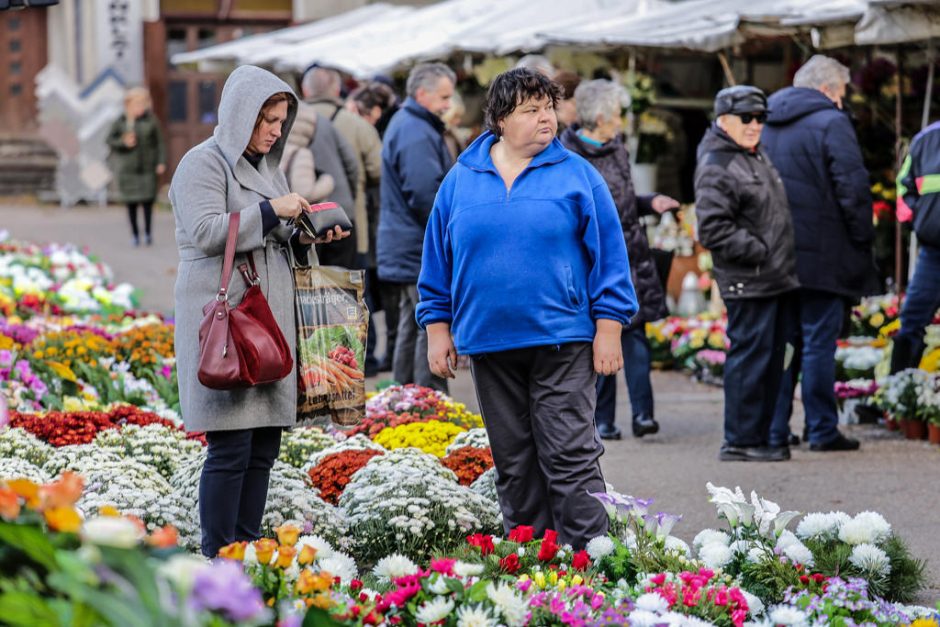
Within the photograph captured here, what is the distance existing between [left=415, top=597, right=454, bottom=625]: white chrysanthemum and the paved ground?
2.06 metres

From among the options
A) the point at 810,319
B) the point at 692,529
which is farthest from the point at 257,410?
the point at 810,319

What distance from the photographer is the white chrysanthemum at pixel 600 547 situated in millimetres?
4484

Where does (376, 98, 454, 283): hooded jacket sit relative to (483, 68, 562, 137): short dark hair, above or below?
below

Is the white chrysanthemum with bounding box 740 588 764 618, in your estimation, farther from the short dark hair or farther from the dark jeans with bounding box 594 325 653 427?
the dark jeans with bounding box 594 325 653 427

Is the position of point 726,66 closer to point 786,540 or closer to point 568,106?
point 568,106

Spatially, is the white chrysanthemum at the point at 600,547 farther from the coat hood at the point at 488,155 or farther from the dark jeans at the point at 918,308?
the dark jeans at the point at 918,308

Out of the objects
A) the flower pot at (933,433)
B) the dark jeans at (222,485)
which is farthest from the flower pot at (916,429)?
the dark jeans at (222,485)

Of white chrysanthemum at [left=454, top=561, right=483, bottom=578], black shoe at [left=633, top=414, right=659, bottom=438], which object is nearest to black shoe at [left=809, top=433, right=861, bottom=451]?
black shoe at [left=633, top=414, right=659, bottom=438]

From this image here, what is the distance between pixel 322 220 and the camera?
16.3 ft

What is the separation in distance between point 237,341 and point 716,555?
1.48 meters

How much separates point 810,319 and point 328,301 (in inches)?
142

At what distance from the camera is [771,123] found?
7.93 meters

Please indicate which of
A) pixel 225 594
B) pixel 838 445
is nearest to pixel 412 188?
pixel 838 445

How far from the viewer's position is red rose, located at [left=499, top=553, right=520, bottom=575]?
4262 mm
